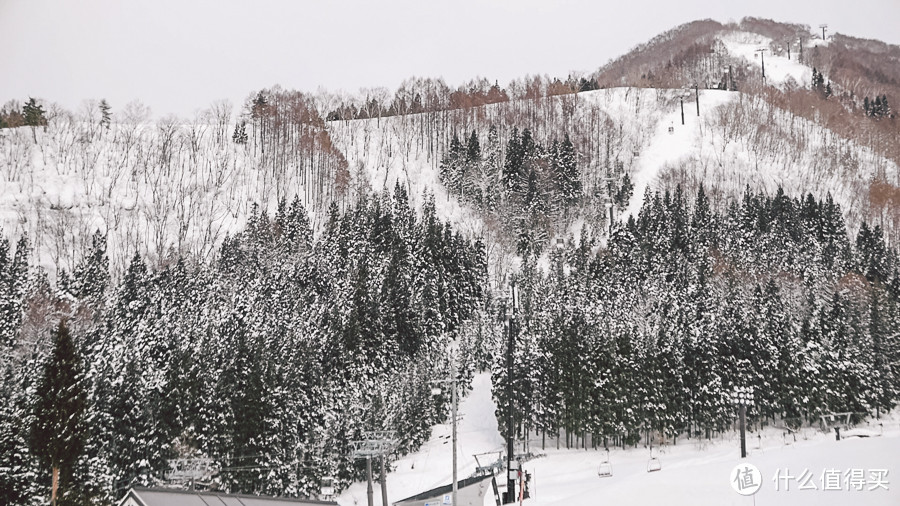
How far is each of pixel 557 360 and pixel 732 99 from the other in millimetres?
83845

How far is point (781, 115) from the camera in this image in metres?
113

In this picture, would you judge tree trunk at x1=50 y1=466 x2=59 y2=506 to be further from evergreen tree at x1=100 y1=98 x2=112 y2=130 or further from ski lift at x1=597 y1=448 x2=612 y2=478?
A: evergreen tree at x1=100 y1=98 x2=112 y2=130

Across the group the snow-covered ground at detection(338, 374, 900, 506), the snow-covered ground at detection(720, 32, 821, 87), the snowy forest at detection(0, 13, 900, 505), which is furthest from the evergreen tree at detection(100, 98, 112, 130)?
the snow-covered ground at detection(720, 32, 821, 87)

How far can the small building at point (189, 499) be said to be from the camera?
2239 cm

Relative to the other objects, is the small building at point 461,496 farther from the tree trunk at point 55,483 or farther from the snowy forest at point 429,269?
the tree trunk at point 55,483

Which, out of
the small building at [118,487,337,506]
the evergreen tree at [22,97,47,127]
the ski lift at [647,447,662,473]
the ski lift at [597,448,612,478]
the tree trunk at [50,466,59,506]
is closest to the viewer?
the small building at [118,487,337,506]

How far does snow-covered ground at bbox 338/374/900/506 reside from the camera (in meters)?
21.6

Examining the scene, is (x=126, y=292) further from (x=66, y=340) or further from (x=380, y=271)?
(x=66, y=340)

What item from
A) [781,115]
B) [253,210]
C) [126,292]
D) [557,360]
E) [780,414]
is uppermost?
[781,115]

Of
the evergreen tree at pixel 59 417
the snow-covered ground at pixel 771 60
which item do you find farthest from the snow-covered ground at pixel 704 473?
the snow-covered ground at pixel 771 60

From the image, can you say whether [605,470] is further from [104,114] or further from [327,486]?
[104,114]

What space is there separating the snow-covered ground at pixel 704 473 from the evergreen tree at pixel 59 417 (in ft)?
54.3

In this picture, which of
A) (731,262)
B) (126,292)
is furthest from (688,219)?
(126,292)

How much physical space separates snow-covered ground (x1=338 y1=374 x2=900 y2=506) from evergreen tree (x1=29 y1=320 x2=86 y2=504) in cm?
1654
